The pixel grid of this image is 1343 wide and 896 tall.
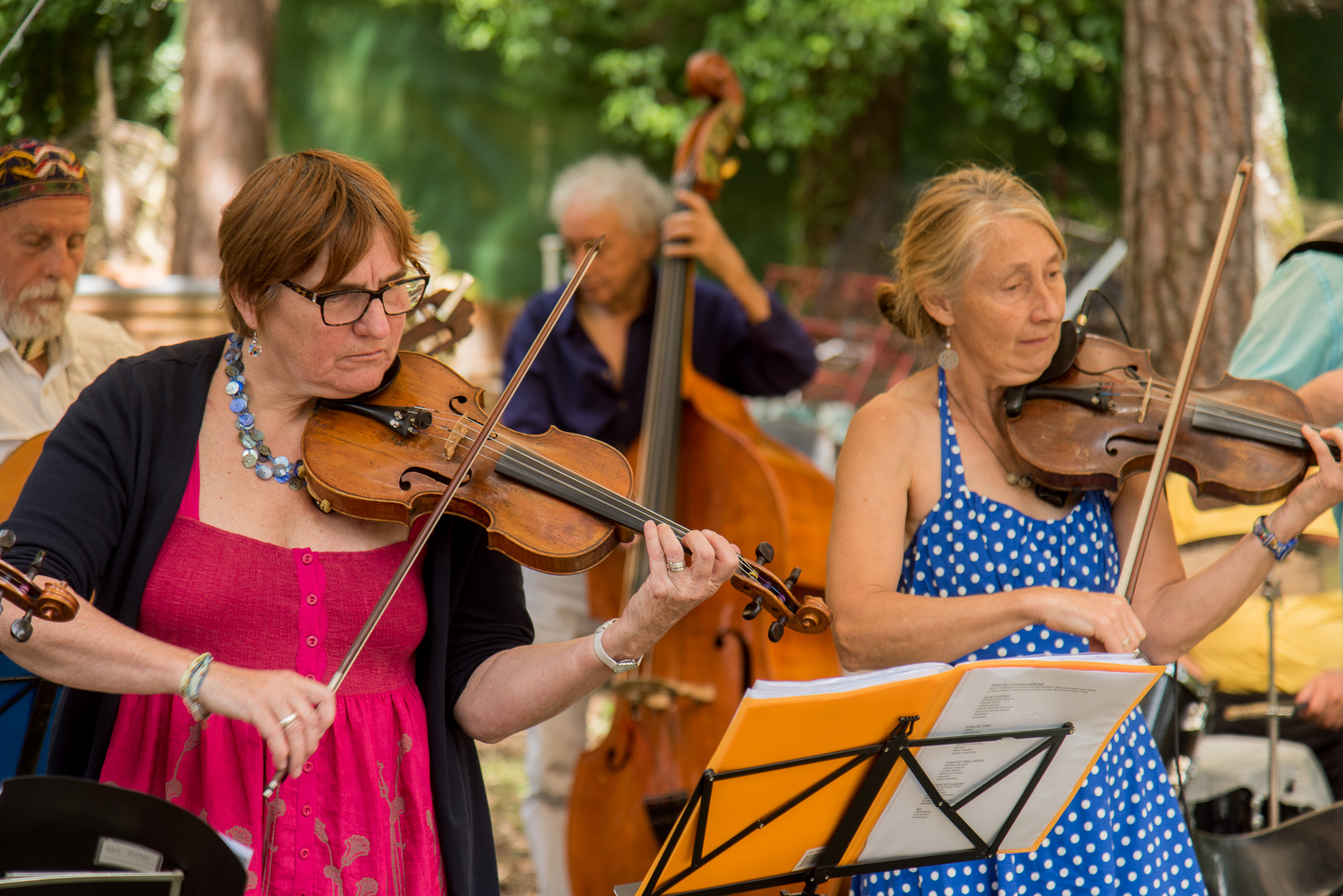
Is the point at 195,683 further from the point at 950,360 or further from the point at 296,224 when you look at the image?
the point at 950,360

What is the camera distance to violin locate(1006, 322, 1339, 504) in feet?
6.31

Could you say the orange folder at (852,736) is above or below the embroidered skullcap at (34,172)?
below

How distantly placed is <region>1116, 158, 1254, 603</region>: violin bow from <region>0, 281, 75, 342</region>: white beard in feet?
6.41

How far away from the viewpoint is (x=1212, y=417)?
6.52ft

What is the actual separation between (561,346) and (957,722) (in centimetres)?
199

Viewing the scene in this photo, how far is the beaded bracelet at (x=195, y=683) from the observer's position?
1.36m

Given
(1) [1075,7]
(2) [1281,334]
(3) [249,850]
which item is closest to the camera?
(3) [249,850]

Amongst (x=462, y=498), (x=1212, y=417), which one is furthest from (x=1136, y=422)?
(x=462, y=498)

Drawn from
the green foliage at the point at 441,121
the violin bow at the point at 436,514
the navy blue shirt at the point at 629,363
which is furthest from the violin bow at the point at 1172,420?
the green foliage at the point at 441,121

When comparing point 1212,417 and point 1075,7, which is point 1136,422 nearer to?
point 1212,417

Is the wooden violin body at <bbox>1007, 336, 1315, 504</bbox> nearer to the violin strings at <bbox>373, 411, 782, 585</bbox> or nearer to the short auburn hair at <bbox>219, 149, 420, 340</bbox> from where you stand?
the violin strings at <bbox>373, 411, 782, 585</bbox>

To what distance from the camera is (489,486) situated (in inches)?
68.1

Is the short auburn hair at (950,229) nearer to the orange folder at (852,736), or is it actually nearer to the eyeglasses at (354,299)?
the orange folder at (852,736)

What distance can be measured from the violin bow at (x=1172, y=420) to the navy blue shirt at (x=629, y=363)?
1579 mm
